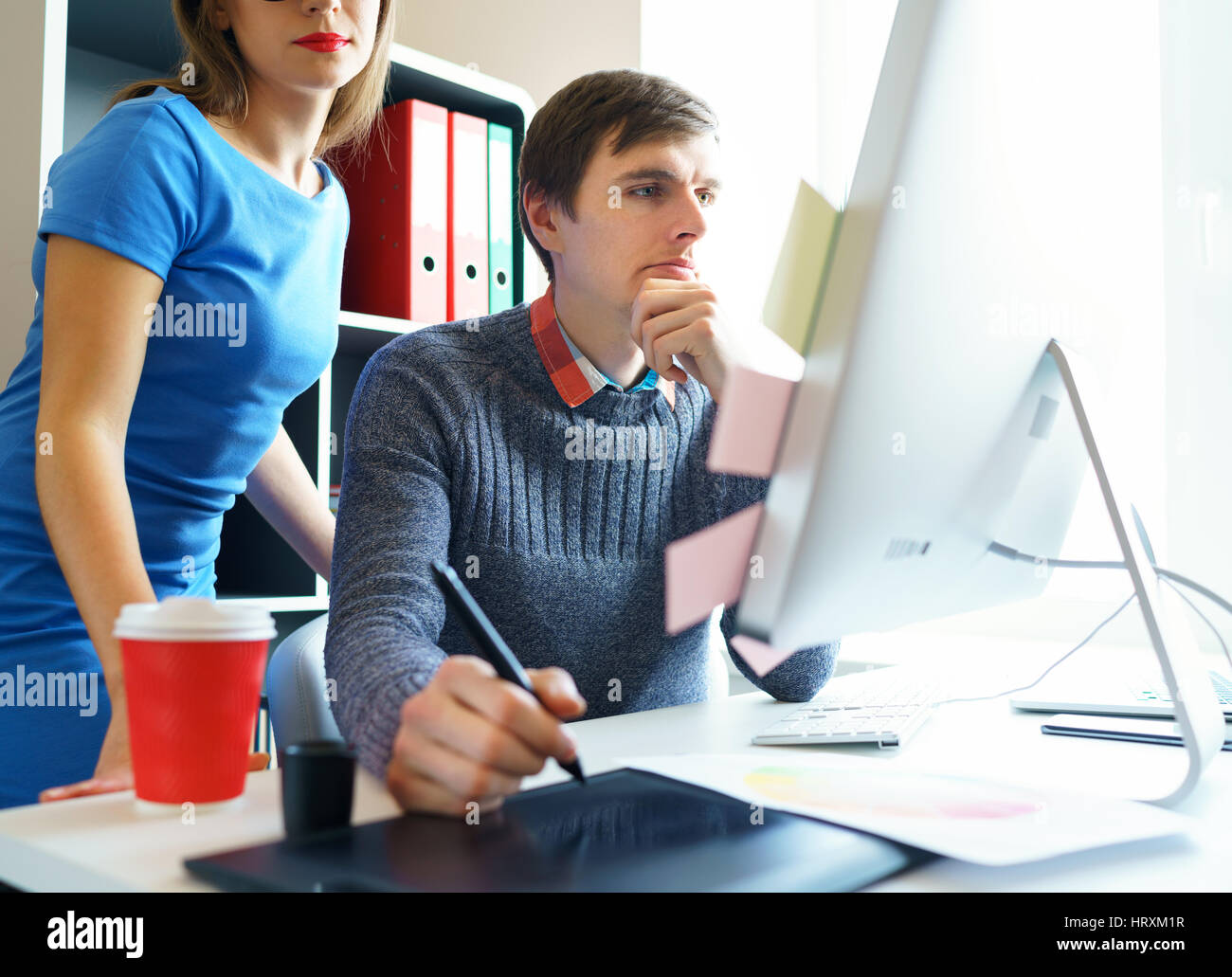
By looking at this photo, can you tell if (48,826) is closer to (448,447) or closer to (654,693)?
(448,447)

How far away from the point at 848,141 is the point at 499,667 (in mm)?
2058

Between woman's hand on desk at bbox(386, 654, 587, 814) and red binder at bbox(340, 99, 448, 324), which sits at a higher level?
red binder at bbox(340, 99, 448, 324)

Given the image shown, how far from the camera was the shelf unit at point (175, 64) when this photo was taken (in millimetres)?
1500

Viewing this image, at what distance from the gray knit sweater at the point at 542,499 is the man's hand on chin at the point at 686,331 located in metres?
0.17

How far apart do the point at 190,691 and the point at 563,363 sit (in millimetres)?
695

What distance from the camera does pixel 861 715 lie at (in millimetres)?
868

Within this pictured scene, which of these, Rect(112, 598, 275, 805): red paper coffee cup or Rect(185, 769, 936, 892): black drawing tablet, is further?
Rect(112, 598, 275, 805): red paper coffee cup

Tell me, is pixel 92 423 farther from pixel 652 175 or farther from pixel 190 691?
pixel 652 175

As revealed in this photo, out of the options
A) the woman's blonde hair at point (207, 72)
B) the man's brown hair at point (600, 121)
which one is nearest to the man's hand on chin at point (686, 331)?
the man's brown hair at point (600, 121)

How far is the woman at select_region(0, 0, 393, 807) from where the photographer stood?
90 cm

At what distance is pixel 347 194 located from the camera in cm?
175

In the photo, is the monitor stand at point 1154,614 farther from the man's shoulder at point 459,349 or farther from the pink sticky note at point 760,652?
the man's shoulder at point 459,349

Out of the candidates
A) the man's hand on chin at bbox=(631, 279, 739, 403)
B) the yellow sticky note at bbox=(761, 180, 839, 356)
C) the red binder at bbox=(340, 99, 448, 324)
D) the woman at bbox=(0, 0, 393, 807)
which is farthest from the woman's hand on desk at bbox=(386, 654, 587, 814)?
the red binder at bbox=(340, 99, 448, 324)

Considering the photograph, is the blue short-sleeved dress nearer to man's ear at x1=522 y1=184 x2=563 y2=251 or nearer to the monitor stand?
man's ear at x1=522 y1=184 x2=563 y2=251
